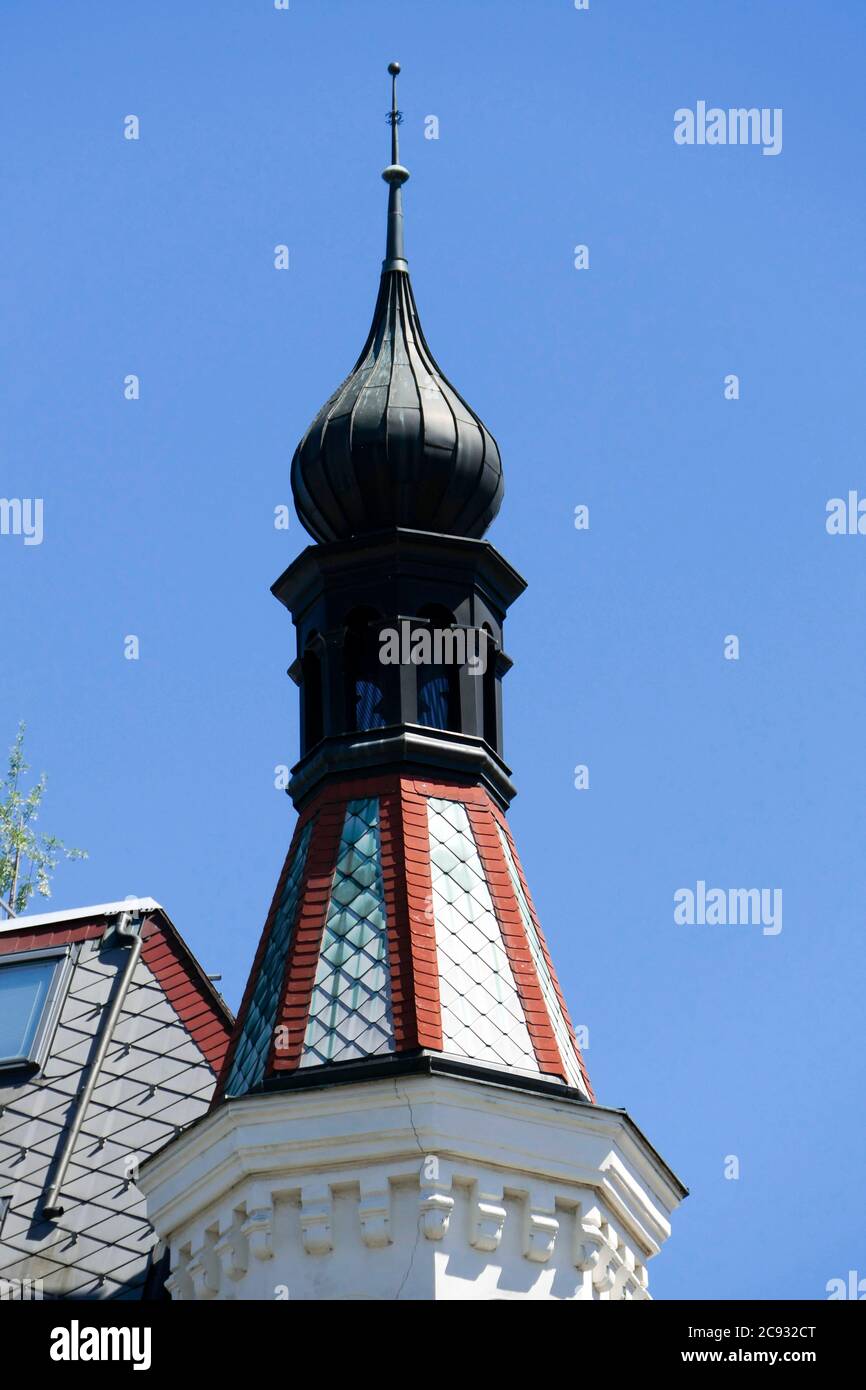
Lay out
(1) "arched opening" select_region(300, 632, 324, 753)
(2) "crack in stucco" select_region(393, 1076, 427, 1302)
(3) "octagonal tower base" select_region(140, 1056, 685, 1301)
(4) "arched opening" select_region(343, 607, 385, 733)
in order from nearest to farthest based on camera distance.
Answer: (2) "crack in stucco" select_region(393, 1076, 427, 1302) → (3) "octagonal tower base" select_region(140, 1056, 685, 1301) → (4) "arched opening" select_region(343, 607, 385, 733) → (1) "arched opening" select_region(300, 632, 324, 753)

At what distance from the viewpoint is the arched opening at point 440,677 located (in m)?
26.0

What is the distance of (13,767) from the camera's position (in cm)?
3666

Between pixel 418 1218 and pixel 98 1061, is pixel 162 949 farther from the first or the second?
pixel 418 1218

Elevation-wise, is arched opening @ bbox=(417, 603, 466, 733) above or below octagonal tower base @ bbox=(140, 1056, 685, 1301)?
above

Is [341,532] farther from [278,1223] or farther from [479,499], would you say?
[278,1223]

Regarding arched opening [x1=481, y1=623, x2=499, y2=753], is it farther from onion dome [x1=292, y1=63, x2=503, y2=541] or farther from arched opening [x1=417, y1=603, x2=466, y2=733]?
onion dome [x1=292, y1=63, x2=503, y2=541]

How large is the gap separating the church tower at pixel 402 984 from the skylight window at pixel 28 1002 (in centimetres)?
→ 320

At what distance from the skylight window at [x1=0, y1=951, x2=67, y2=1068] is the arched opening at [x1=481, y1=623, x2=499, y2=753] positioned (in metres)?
4.40

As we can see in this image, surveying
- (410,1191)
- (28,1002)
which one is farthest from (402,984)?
(28,1002)

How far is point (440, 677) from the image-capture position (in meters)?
26.2

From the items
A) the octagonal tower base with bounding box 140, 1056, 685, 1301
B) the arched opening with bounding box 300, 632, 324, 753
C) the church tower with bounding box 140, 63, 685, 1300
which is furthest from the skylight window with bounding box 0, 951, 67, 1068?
the octagonal tower base with bounding box 140, 1056, 685, 1301

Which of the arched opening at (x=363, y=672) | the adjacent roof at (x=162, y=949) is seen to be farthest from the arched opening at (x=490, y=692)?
the adjacent roof at (x=162, y=949)

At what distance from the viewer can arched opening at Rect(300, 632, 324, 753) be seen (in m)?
26.3
